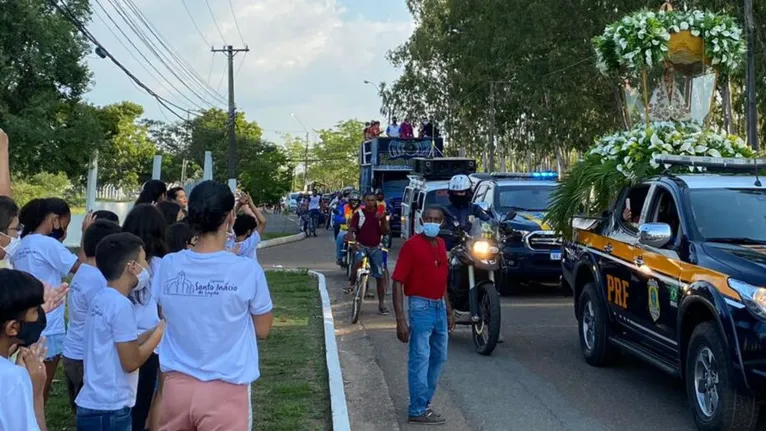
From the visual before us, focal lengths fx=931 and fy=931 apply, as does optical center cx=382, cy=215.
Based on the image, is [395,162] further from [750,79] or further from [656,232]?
[656,232]

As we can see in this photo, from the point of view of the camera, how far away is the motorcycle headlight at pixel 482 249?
34.3ft

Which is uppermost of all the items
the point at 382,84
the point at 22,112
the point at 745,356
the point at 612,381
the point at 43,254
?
the point at 382,84

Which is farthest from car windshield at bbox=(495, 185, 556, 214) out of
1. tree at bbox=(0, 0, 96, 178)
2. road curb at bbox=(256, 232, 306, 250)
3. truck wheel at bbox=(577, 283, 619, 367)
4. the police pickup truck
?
tree at bbox=(0, 0, 96, 178)

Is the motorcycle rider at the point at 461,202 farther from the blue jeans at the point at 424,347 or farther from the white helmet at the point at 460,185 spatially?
the blue jeans at the point at 424,347

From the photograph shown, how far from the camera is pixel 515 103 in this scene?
46562 millimetres

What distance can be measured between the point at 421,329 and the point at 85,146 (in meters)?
23.8

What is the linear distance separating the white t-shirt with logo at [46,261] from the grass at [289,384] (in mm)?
1373

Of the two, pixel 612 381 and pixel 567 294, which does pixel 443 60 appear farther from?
pixel 612 381

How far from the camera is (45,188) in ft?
108

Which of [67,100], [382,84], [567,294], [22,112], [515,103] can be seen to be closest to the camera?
[567,294]

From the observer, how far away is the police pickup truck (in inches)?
259

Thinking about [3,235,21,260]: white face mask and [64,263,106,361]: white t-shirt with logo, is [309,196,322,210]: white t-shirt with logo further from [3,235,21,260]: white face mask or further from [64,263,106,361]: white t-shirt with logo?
[64,263,106,361]: white t-shirt with logo

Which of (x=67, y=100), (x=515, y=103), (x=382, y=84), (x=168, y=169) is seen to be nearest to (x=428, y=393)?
(x=67, y=100)

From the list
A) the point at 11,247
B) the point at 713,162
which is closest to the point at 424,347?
the point at 11,247
